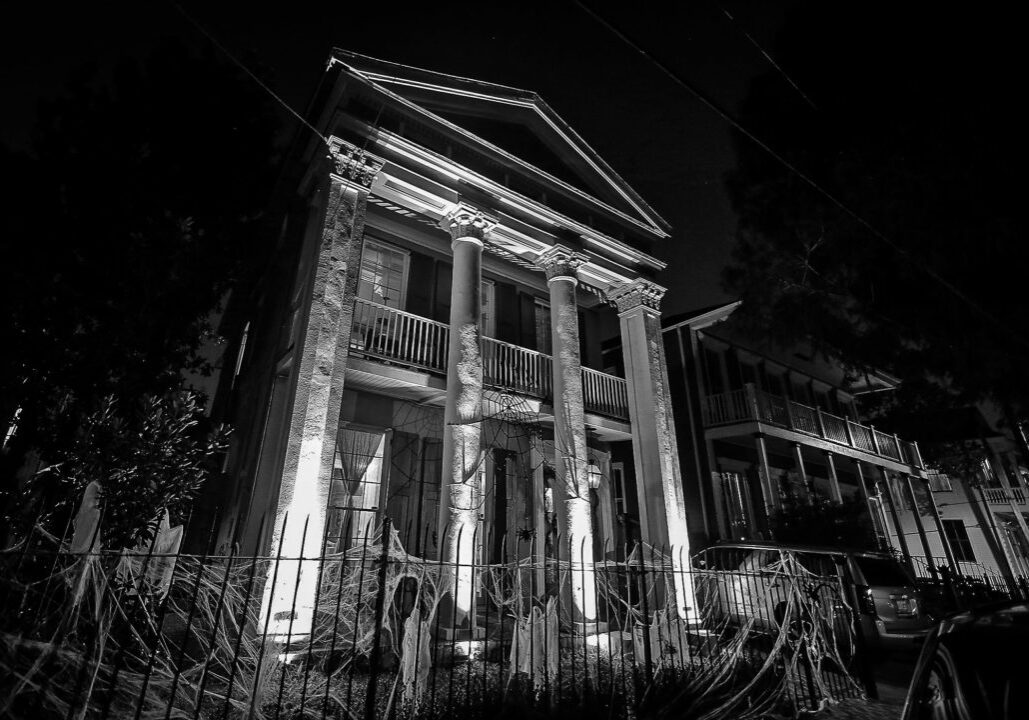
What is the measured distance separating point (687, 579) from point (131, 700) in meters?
8.82

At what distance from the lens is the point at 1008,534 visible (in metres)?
24.9

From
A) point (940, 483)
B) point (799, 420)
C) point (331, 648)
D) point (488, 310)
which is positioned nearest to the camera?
point (331, 648)

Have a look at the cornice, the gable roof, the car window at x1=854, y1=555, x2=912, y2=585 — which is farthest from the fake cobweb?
the gable roof

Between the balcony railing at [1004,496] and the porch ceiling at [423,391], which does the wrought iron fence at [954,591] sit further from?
the balcony railing at [1004,496]

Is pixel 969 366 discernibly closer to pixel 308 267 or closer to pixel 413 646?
pixel 413 646

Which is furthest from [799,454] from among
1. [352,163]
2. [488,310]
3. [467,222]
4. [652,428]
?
[352,163]

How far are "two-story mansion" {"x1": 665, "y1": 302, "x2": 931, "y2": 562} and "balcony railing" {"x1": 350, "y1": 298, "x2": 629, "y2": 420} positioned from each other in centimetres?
394

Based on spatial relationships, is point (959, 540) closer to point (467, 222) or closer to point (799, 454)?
point (799, 454)

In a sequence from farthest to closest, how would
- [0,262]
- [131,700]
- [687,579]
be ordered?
[687,579]
[0,262]
[131,700]

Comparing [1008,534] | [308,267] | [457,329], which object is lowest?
[1008,534]

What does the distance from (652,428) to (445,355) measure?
14.7ft

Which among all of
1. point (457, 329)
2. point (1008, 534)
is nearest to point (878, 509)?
point (1008, 534)

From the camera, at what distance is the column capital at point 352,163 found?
26.3 ft

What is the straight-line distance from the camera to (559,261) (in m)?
10.5
